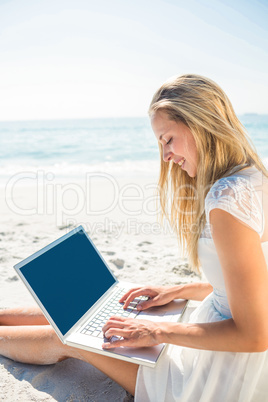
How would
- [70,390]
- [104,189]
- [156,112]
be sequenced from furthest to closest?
[104,189]
[70,390]
[156,112]

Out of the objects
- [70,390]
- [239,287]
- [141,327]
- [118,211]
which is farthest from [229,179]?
[118,211]

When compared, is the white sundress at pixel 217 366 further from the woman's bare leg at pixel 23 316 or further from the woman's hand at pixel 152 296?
the woman's bare leg at pixel 23 316

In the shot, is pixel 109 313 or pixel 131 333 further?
pixel 109 313

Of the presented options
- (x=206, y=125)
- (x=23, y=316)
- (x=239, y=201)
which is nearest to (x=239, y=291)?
(x=239, y=201)

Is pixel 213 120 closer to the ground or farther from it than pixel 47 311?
farther from it

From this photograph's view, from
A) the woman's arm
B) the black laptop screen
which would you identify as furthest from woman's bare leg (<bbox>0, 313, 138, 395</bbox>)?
the woman's arm

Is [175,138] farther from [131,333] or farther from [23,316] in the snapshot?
[23,316]

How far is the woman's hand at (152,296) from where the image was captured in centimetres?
166

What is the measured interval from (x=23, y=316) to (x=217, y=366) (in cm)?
121

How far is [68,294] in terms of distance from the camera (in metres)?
1.56

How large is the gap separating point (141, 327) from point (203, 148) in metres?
0.79

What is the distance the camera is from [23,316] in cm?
200

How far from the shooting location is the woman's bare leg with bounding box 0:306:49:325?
1.96 meters

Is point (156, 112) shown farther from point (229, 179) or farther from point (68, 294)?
point (68, 294)
